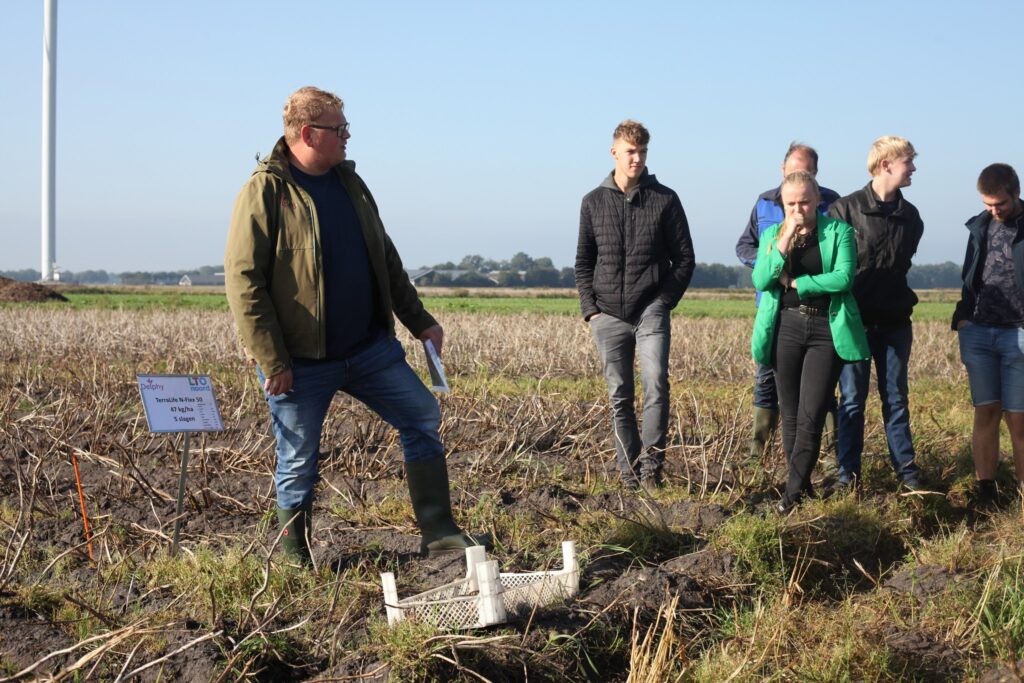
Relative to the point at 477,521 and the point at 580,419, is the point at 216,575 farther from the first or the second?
the point at 580,419

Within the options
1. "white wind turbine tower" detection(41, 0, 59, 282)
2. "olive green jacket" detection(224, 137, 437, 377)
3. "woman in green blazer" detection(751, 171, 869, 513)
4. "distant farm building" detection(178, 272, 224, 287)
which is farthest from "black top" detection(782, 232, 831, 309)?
"distant farm building" detection(178, 272, 224, 287)

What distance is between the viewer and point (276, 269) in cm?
481

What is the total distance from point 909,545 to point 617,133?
2732mm

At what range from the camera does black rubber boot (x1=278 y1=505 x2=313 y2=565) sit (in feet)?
16.1

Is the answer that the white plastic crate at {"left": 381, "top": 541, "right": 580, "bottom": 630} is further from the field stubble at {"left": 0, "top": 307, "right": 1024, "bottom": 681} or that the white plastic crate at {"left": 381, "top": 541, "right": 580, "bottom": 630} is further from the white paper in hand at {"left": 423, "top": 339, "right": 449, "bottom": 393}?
the white paper in hand at {"left": 423, "top": 339, "right": 449, "bottom": 393}

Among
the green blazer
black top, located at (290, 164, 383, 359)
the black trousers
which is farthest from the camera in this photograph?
the black trousers

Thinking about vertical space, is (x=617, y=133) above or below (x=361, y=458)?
above

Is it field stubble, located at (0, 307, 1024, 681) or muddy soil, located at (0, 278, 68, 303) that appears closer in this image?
field stubble, located at (0, 307, 1024, 681)

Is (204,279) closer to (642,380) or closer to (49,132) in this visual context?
(49,132)

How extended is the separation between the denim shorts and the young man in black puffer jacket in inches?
66.8

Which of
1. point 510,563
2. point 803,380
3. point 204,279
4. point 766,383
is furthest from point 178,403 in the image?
point 204,279

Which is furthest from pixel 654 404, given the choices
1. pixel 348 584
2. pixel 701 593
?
pixel 348 584

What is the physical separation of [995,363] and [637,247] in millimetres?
2181

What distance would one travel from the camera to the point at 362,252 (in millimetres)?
5012
